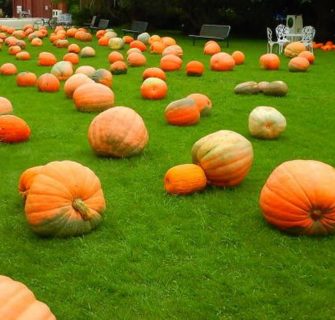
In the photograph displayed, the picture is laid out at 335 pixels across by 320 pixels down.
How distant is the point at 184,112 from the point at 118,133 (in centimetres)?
187

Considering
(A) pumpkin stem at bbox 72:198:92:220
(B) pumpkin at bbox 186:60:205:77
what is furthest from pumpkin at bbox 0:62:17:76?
(A) pumpkin stem at bbox 72:198:92:220

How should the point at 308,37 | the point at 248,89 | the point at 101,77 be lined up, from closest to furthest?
the point at 248,89 → the point at 101,77 → the point at 308,37

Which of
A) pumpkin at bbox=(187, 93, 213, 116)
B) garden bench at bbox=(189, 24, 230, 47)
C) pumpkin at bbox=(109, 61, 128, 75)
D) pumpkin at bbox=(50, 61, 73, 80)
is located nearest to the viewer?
pumpkin at bbox=(187, 93, 213, 116)

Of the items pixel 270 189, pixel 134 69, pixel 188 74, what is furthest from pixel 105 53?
pixel 270 189

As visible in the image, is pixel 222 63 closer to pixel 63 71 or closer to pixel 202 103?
pixel 63 71

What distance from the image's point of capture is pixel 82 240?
14.2 feet

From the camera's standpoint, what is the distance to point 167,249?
Answer: 4.18 m

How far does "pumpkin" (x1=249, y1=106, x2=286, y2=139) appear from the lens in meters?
6.95

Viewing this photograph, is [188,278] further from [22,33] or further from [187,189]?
[22,33]

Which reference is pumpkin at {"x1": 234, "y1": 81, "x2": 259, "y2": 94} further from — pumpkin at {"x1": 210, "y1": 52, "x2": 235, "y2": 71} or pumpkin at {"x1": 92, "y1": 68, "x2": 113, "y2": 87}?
pumpkin at {"x1": 210, "y1": 52, "x2": 235, "y2": 71}

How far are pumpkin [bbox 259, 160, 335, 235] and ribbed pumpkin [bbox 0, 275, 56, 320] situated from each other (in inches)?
88.2

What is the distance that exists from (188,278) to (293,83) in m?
8.56

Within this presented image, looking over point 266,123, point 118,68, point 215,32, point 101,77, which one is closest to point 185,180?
point 266,123

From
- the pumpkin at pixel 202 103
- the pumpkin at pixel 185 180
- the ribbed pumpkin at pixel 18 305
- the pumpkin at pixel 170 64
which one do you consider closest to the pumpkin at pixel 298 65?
the pumpkin at pixel 170 64
